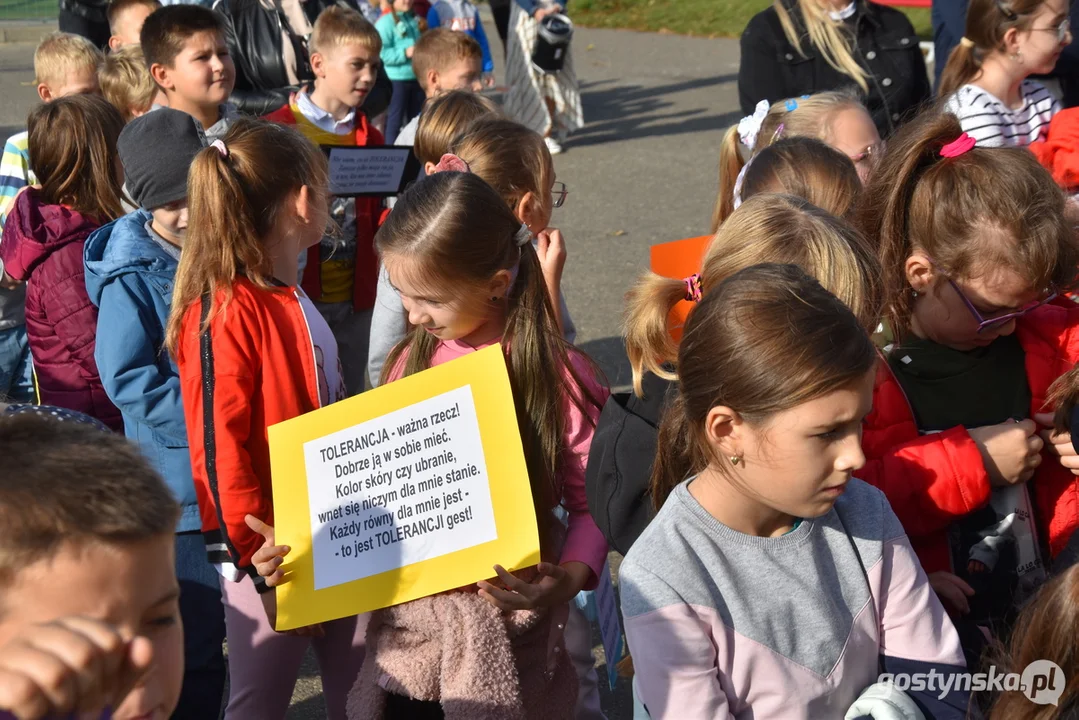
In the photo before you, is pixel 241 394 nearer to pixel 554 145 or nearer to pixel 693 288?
pixel 693 288

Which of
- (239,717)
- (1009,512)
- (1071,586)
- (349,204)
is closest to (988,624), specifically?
(1009,512)

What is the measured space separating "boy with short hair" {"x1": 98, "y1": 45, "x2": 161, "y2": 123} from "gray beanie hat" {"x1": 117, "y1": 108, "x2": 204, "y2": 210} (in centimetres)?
159

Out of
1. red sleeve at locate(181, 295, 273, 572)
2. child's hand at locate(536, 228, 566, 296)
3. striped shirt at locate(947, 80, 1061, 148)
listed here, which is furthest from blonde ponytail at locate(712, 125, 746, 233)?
red sleeve at locate(181, 295, 273, 572)

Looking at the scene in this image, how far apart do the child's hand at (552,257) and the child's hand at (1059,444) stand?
1367mm

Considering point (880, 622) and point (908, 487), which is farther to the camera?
point (908, 487)

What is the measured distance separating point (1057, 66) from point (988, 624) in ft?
10.2

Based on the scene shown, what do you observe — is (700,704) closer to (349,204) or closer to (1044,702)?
(1044,702)

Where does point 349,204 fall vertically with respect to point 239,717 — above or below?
above

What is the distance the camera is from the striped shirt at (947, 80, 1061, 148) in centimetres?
384

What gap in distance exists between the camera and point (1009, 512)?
217cm

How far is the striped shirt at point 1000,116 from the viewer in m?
3.84

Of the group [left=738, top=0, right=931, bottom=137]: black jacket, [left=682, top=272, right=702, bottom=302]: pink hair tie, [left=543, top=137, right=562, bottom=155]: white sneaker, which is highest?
[left=543, top=137, right=562, bottom=155]: white sneaker

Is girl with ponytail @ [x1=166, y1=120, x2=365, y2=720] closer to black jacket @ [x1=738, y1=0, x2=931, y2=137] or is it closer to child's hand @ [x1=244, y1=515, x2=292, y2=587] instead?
child's hand @ [x1=244, y1=515, x2=292, y2=587]

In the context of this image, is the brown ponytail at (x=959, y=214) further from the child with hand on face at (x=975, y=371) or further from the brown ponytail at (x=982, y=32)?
the brown ponytail at (x=982, y=32)
